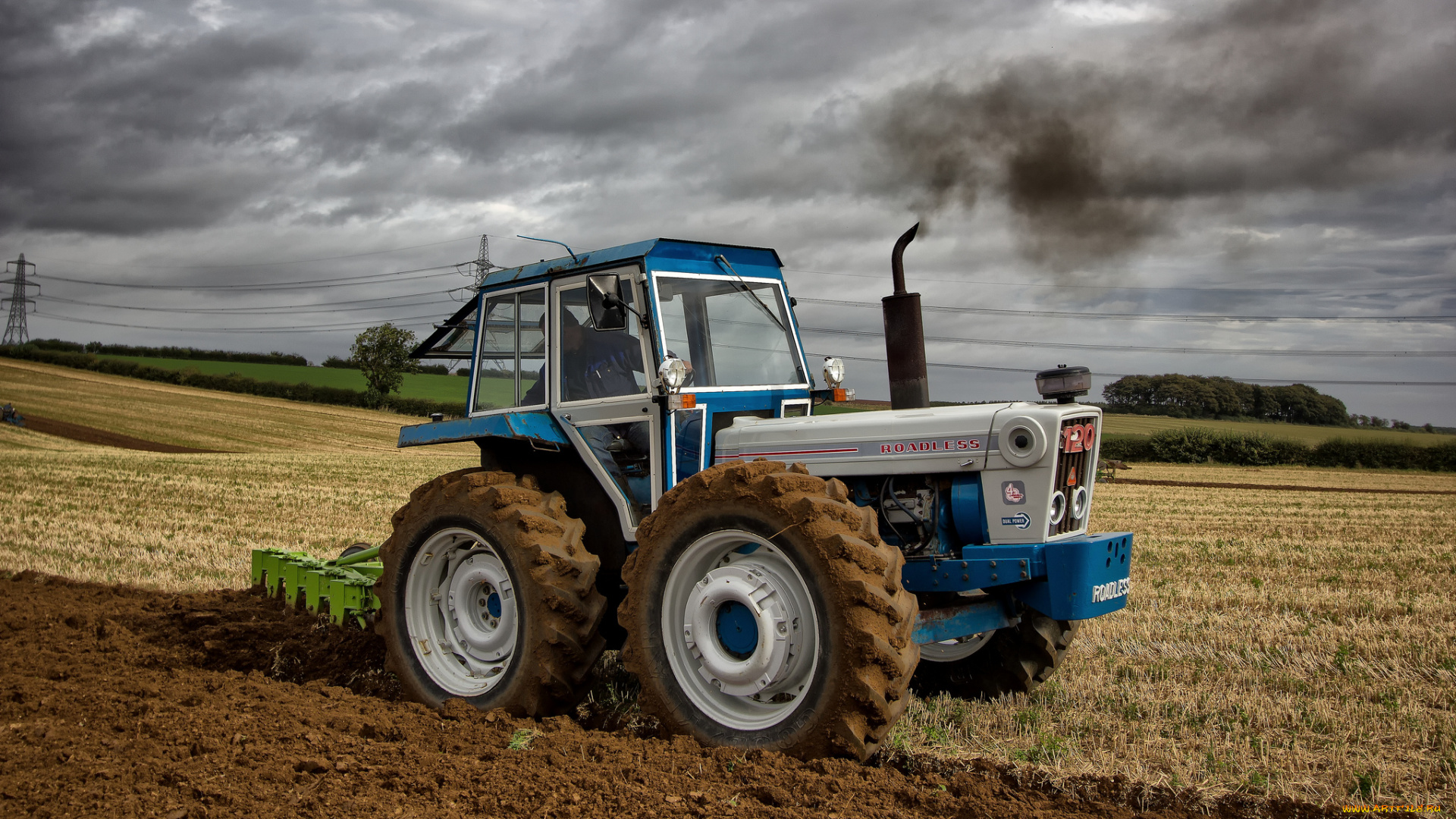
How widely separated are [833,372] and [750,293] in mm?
677

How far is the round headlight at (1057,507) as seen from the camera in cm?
466

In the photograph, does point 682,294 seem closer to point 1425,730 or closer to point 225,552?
point 1425,730

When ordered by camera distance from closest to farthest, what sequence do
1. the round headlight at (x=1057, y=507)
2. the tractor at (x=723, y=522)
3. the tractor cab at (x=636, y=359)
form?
the tractor at (x=723, y=522) → the round headlight at (x=1057, y=507) → the tractor cab at (x=636, y=359)

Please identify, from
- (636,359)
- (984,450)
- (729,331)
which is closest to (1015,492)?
(984,450)

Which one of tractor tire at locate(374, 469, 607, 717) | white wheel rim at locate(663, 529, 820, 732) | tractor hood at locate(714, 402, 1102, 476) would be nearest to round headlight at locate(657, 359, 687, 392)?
tractor hood at locate(714, 402, 1102, 476)

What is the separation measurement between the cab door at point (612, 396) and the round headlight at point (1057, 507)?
1.98 metres

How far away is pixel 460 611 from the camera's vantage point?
18.2 feet

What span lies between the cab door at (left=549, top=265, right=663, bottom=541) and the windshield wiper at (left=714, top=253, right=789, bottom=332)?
1.83 ft

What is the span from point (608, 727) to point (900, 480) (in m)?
1.96

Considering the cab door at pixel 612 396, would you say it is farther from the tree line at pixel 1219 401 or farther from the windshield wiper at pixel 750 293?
the tree line at pixel 1219 401

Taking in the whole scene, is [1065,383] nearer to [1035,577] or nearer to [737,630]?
[1035,577]

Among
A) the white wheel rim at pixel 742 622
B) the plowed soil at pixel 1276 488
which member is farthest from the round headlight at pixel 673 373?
the plowed soil at pixel 1276 488

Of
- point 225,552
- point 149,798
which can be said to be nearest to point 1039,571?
point 149,798

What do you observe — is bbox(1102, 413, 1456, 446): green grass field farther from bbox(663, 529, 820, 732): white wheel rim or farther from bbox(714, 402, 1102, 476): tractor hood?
bbox(663, 529, 820, 732): white wheel rim
